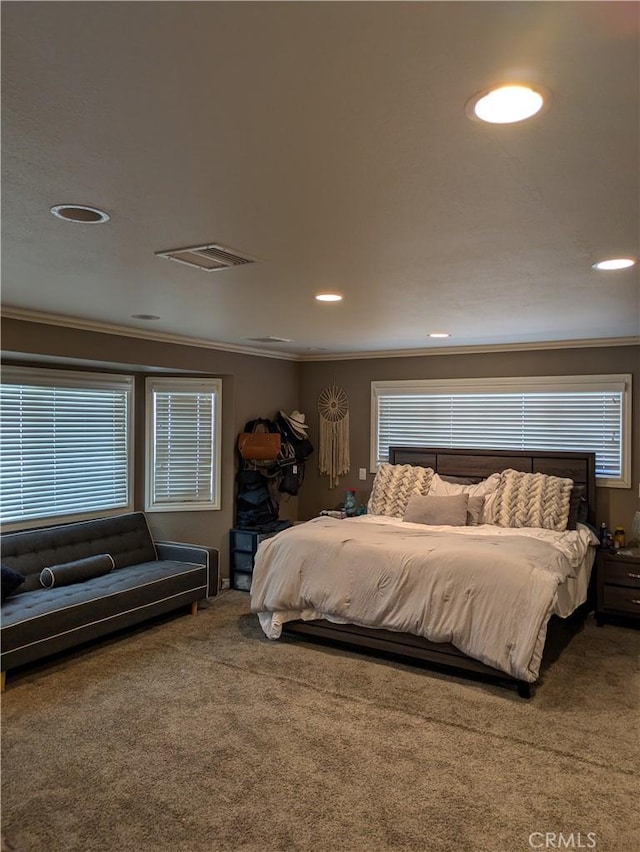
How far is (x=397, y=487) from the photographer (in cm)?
573

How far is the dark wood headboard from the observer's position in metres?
5.22

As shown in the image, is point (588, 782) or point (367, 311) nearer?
point (588, 782)

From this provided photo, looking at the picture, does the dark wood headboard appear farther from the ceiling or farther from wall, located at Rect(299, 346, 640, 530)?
the ceiling

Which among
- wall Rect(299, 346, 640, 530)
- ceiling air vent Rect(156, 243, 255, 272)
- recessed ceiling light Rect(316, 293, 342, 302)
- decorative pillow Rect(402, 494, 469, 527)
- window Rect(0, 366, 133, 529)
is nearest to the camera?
ceiling air vent Rect(156, 243, 255, 272)

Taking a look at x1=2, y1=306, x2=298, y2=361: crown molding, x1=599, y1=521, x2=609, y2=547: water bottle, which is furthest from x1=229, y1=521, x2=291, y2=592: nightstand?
x1=599, y1=521, x2=609, y2=547: water bottle

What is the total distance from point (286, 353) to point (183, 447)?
5.11 ft

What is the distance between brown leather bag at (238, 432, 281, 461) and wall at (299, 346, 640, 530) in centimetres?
96

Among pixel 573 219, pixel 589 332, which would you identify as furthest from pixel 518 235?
pixel 589 332

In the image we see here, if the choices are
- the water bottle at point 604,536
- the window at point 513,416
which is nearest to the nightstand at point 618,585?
the water bottle at point 604,536

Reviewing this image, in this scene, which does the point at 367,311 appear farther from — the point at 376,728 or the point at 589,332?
the point at 376,728

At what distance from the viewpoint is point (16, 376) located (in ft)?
15.4

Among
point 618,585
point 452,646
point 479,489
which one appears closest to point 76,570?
point 452,646

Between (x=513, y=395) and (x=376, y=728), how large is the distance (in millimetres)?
3559

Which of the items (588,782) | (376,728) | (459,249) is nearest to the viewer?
A: (459,249)
